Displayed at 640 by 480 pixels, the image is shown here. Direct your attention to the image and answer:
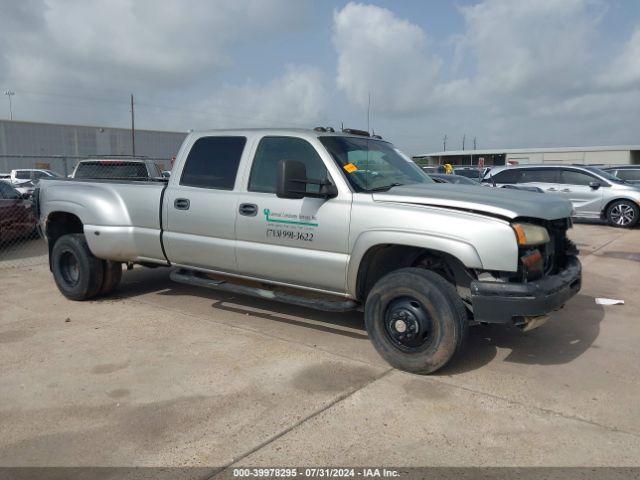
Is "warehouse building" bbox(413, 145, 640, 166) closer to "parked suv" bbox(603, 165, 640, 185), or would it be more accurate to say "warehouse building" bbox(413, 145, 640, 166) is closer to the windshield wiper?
"parked suv" bbox(603, 165, 640, 185)

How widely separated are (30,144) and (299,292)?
51615 millimetres

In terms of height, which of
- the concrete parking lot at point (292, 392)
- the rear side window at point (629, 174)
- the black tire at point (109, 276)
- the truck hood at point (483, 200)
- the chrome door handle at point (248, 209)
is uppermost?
the rear side window at point (629, 174)

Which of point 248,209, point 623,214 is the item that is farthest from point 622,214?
point 248,209

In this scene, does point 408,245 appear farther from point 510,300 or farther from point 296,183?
point 296,183

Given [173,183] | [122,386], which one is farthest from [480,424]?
[173,183]

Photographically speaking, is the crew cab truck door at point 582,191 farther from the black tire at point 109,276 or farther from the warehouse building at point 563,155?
the warehouse building at point 563,155

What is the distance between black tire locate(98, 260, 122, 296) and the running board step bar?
1083 mm

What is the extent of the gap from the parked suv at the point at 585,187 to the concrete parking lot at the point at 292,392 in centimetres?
914

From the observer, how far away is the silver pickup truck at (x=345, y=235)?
3.91 meters

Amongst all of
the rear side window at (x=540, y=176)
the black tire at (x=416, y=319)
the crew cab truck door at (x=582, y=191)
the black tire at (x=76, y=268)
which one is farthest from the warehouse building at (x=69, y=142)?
the black tire at (x=416, y=319)

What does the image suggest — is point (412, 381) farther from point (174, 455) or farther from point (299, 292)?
point (174, 455)

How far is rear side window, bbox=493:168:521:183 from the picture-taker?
51.0 feet

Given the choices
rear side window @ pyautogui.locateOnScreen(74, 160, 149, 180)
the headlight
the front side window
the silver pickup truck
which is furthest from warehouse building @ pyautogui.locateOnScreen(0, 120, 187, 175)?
the headlight

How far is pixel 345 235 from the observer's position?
4453mm
